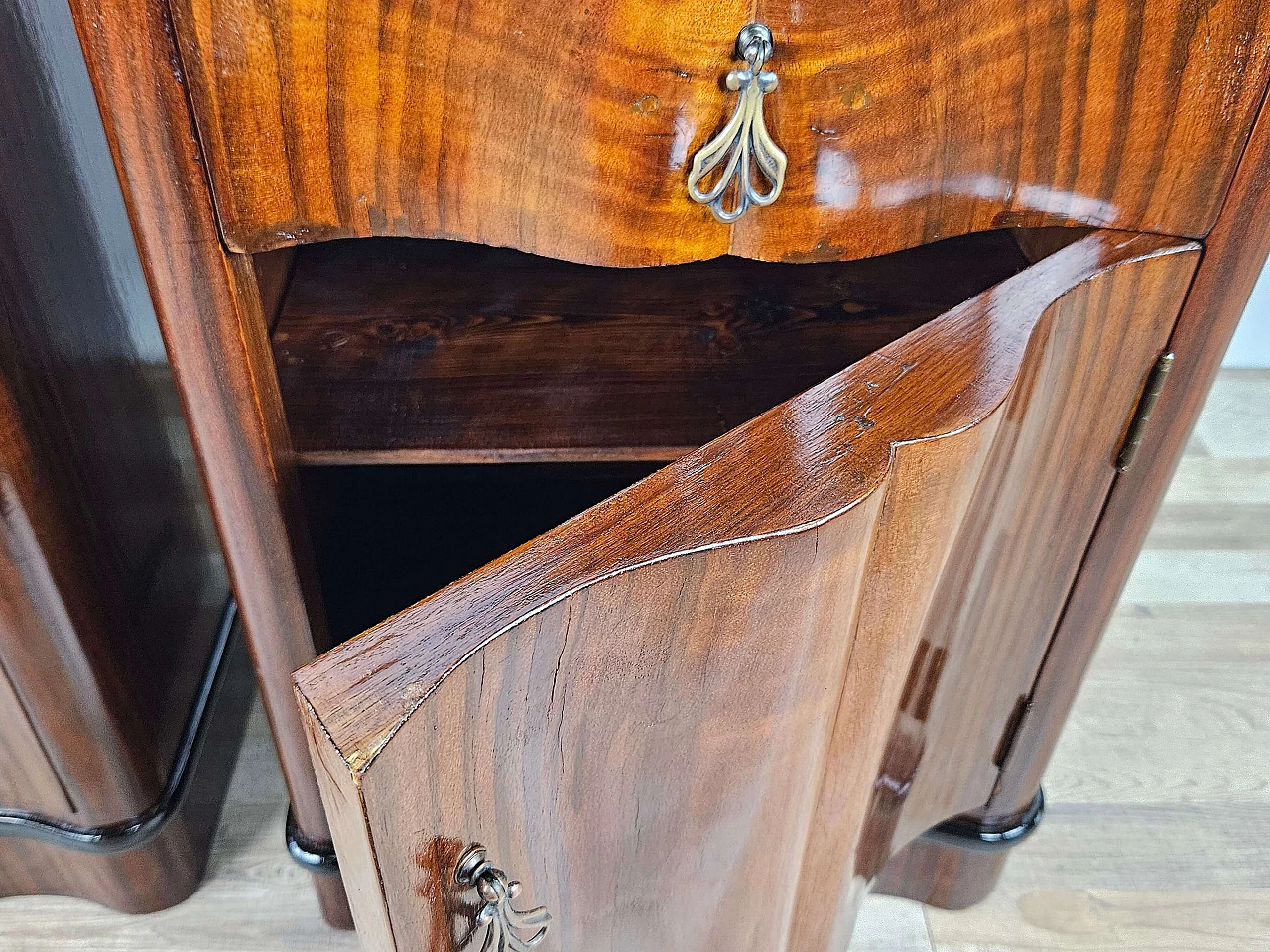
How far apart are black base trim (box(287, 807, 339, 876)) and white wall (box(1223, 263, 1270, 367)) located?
→ 3.46 ft

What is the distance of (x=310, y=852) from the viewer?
0.70 meters

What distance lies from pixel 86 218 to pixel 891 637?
48 centimetres

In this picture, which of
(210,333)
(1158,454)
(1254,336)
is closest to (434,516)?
(210,333)

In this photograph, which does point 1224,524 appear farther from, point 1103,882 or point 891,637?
point 891,637

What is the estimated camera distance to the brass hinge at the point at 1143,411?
0.49m

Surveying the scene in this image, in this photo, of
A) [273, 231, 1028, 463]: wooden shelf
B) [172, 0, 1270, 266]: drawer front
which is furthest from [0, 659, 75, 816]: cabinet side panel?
[172, 0, 1270, 266]: drawer front

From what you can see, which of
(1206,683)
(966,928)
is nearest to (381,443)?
(966,928)

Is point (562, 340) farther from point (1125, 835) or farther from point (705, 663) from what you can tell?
point (1125, 835)

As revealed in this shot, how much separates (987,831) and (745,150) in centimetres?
52

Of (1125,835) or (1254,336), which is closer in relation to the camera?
(1125,835)

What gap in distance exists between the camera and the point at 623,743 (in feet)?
1.02

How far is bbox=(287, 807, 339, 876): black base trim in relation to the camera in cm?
69

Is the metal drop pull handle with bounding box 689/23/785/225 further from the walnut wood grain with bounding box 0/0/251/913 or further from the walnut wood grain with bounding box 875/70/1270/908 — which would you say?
the walnut wood grain with bounding box 0/0/251/913

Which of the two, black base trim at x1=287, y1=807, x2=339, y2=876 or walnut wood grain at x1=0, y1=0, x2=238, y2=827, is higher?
walnut wood grain at x1=0, y1=0, x2=238, y2=827
